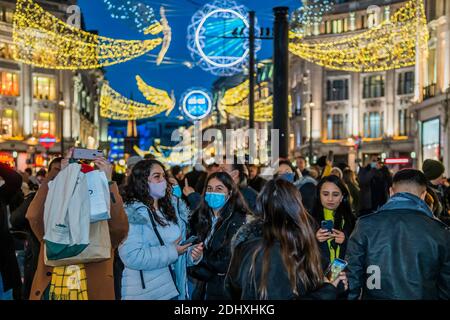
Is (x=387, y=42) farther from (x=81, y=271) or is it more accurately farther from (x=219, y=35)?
(x=81, y=271)

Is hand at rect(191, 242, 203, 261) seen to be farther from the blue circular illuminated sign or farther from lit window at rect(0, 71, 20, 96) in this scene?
lit window at rect(0, 71, 20, 96)

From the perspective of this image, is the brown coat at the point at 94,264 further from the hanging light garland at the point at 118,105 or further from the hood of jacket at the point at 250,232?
the hanging light garland at the point at 118,105

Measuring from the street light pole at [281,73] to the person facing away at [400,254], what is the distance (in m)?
11.6

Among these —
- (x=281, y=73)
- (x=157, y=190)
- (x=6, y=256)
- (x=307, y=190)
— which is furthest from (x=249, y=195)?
(x=281, y=73)

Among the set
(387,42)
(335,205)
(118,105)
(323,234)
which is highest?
(387,42)

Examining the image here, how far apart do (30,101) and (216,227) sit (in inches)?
1990

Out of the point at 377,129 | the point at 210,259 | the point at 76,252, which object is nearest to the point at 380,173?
the point at 210,259

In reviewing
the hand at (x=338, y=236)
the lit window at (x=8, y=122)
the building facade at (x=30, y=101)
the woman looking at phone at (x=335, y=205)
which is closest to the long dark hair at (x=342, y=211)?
the woman looking at phone at (x=335, y=205)

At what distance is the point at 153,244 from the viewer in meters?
5.75

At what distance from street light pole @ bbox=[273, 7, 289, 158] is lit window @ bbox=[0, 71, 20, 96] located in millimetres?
39902

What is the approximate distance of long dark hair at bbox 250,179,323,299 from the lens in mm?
3910

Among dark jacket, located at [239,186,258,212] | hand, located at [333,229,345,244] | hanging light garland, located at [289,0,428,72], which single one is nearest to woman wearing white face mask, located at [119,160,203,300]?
hand, located at [333,229,345,244]

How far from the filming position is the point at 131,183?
20.2 ft
